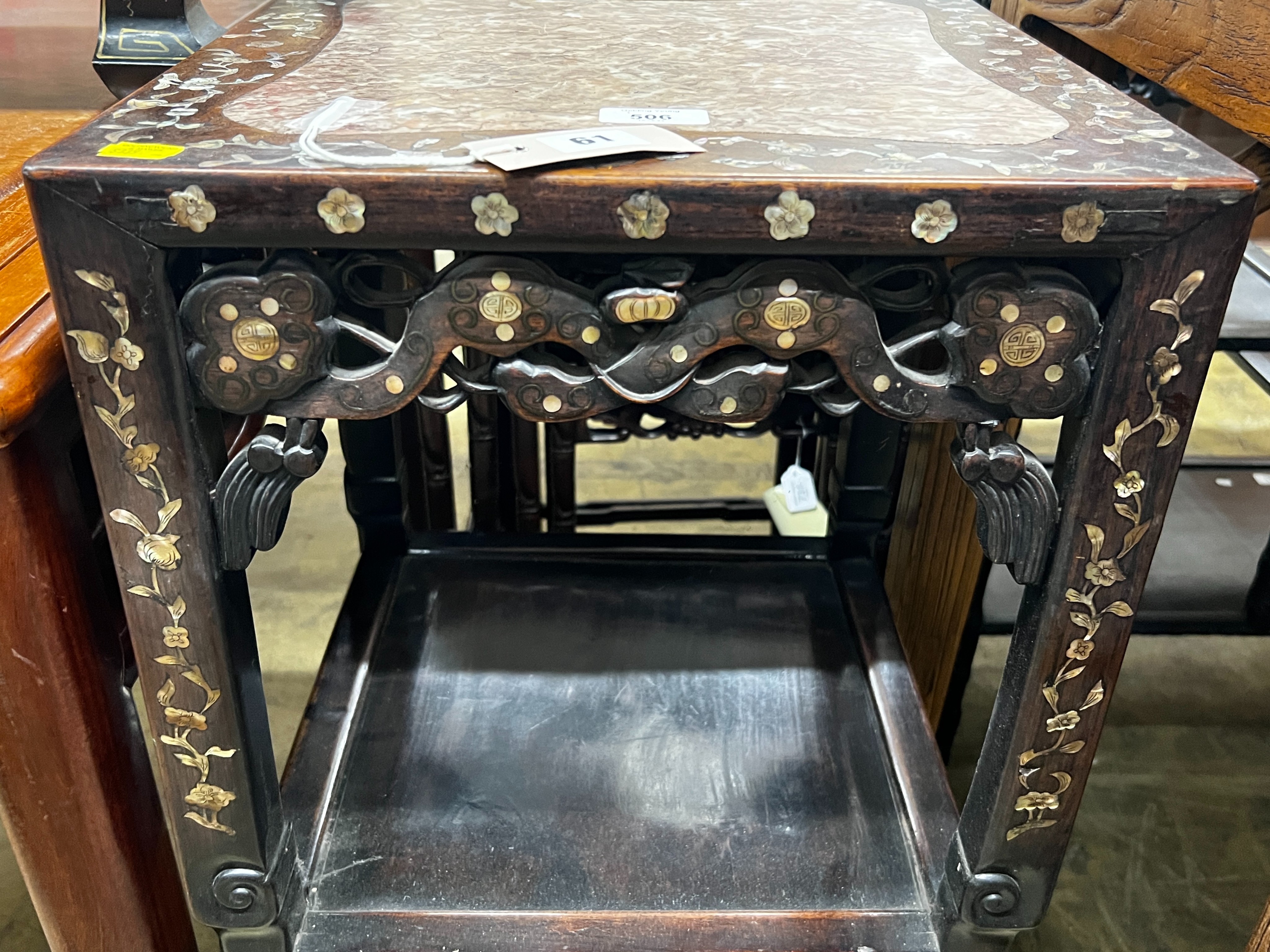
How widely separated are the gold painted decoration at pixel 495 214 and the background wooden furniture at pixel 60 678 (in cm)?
25

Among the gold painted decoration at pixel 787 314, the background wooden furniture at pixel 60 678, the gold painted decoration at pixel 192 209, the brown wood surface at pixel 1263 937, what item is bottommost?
the brown wood surface at pixel 1263 937

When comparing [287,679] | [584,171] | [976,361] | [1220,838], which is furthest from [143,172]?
[1220,838]

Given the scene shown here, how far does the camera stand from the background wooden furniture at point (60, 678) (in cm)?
55

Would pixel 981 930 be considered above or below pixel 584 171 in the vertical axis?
below

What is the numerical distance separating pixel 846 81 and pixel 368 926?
0.61 meters

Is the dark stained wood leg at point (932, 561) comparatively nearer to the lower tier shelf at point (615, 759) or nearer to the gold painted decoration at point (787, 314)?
the lower tier shelf at point (615, 759)

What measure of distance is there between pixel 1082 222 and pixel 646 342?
0.20 m

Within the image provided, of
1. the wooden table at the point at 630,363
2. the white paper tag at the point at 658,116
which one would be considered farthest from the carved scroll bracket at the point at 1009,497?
the white paper tag at the point at 658,116

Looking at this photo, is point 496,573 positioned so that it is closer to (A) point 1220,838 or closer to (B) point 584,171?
(B) point 584,171

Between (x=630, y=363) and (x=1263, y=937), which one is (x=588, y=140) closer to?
(x=630, y=363)

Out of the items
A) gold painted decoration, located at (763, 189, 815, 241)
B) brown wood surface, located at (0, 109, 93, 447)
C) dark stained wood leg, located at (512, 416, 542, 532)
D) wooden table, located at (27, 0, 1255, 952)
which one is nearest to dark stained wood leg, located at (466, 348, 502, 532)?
dark stained wood leg, located at (512, 416, 542, 532)

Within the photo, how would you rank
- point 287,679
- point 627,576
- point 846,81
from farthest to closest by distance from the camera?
point 287,679
point 627,576
point 846,81

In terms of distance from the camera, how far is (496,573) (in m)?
0.99

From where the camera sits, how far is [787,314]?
0.48m
